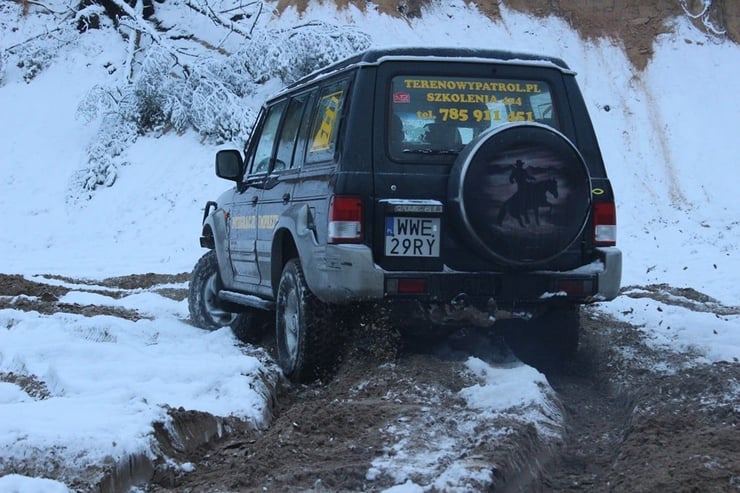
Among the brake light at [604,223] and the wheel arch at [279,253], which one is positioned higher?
the brake light at [604,223]

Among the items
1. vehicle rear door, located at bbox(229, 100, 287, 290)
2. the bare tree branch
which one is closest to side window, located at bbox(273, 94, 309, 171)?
vehicle rear door, located at bbox(229, 100, 287, 290)

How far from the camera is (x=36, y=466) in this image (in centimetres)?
337

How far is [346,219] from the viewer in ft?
15.9

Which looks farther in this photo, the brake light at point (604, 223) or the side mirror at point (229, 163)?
the side mirror at point (229, 163)

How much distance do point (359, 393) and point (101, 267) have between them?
9727 mm

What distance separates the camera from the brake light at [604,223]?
5180mm

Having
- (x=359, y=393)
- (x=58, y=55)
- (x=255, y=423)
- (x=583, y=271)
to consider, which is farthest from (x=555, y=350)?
(x=58, y=55)

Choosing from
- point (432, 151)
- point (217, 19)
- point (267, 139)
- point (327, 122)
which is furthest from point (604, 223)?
point (217, 19)

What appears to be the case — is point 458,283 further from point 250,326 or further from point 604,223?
point 250,326

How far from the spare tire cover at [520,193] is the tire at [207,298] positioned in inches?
138

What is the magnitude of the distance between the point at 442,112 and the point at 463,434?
213 cm

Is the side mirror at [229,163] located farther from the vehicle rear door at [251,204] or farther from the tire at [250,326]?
the tire at [250,326]

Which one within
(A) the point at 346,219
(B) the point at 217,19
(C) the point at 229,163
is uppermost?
(B) the point at 217,19

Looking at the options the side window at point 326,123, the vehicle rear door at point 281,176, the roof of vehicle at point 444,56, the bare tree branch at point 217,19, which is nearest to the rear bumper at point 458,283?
the side window at point 326,123
